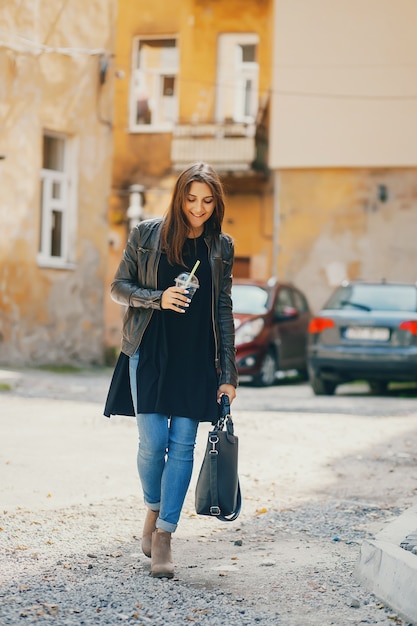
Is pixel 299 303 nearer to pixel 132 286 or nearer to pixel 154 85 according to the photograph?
pixel 154 85

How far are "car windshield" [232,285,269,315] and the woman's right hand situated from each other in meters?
12.8

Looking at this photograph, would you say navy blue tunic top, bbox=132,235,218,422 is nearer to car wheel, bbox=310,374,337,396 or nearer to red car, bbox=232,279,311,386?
car wheel, bbox=310,374,337,396

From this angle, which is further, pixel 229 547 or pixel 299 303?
pixel 299 303

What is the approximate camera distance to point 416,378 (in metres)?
15.2

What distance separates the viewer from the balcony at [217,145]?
27266 millimetres

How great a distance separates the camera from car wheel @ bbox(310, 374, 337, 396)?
15.9m

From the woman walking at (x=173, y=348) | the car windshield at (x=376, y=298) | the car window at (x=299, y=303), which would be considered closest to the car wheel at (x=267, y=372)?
the car window at (x=299, y=303)

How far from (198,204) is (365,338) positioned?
10.0m

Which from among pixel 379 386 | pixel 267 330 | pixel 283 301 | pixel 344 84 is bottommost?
pixel 379 386

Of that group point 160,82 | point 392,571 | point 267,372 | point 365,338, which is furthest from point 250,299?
point 392,571

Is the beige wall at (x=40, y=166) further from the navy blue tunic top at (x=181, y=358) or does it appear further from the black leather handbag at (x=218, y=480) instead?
the black leather handbag at (x=218, y=480)

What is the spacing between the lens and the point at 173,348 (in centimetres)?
556

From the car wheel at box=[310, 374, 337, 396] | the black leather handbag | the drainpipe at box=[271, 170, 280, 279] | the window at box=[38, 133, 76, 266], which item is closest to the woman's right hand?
the black leather handbag

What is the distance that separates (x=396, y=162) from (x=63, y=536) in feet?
63.1
